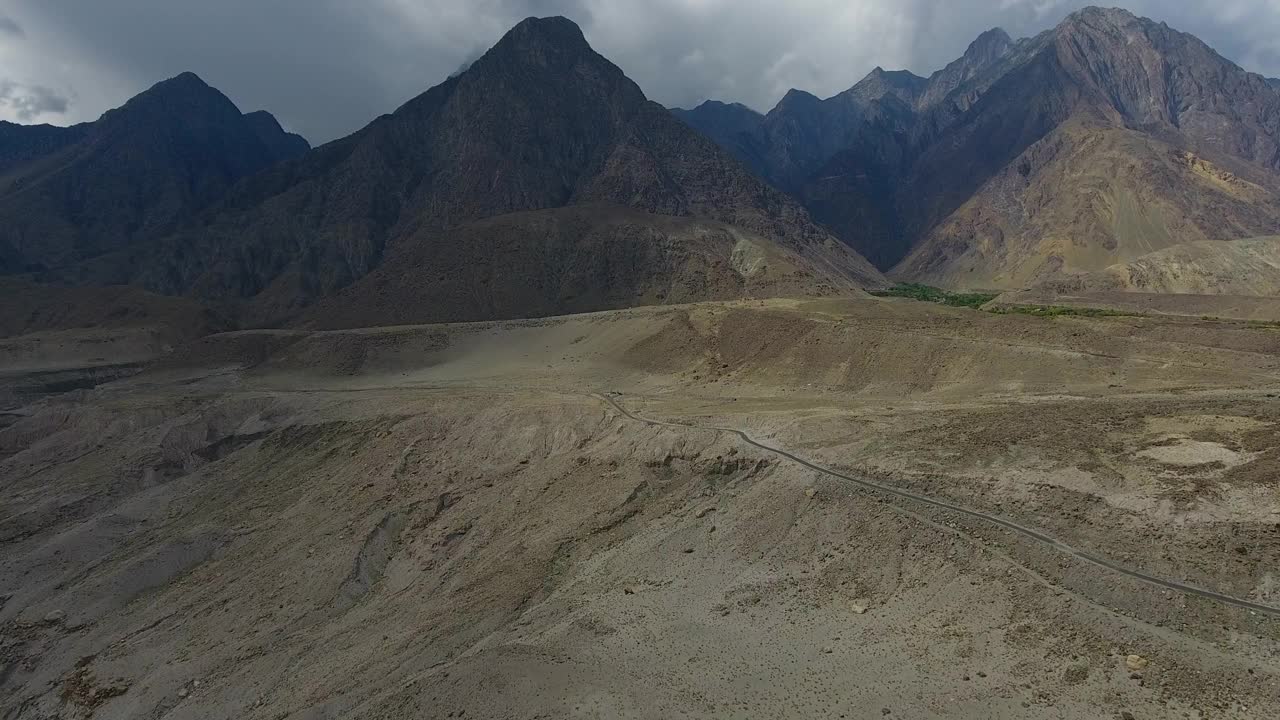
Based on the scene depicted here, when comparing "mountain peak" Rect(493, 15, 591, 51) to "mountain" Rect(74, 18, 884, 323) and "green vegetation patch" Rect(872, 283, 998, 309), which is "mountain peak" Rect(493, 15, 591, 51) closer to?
"mountain" Rect(74, 18, 884, 323)

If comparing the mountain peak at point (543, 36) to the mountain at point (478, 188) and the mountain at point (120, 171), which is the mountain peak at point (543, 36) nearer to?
the mountain at point (478, 188)

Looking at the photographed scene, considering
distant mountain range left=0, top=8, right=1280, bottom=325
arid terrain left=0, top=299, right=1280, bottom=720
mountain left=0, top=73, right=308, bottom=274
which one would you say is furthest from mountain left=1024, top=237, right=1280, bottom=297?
mountain left=0, top=73, right=308, bottom=274

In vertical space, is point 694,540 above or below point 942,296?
below

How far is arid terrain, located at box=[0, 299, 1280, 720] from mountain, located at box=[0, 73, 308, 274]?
4728 inches

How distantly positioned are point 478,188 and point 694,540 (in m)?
112

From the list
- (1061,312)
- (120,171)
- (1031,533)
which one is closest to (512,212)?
(1061,312)

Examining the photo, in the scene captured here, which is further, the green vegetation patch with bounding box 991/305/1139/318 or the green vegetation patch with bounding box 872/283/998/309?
the green vegetation patch with bounding box 872/283/998/309

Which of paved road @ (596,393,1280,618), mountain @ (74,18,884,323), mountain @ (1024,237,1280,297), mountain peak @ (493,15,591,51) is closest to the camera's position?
paved road @ (596,393,1280,618)

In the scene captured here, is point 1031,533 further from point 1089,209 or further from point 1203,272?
point 1089,209

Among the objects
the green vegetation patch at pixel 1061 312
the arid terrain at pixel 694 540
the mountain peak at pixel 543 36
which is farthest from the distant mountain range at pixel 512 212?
the arid terrain at pixel 694 540

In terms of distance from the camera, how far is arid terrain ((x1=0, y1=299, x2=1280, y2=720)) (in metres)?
17.5

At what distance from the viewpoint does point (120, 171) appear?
6122 inches

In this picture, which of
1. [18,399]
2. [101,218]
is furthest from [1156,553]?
[101,218]

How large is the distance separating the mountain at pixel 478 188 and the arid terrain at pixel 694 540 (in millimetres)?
69909
